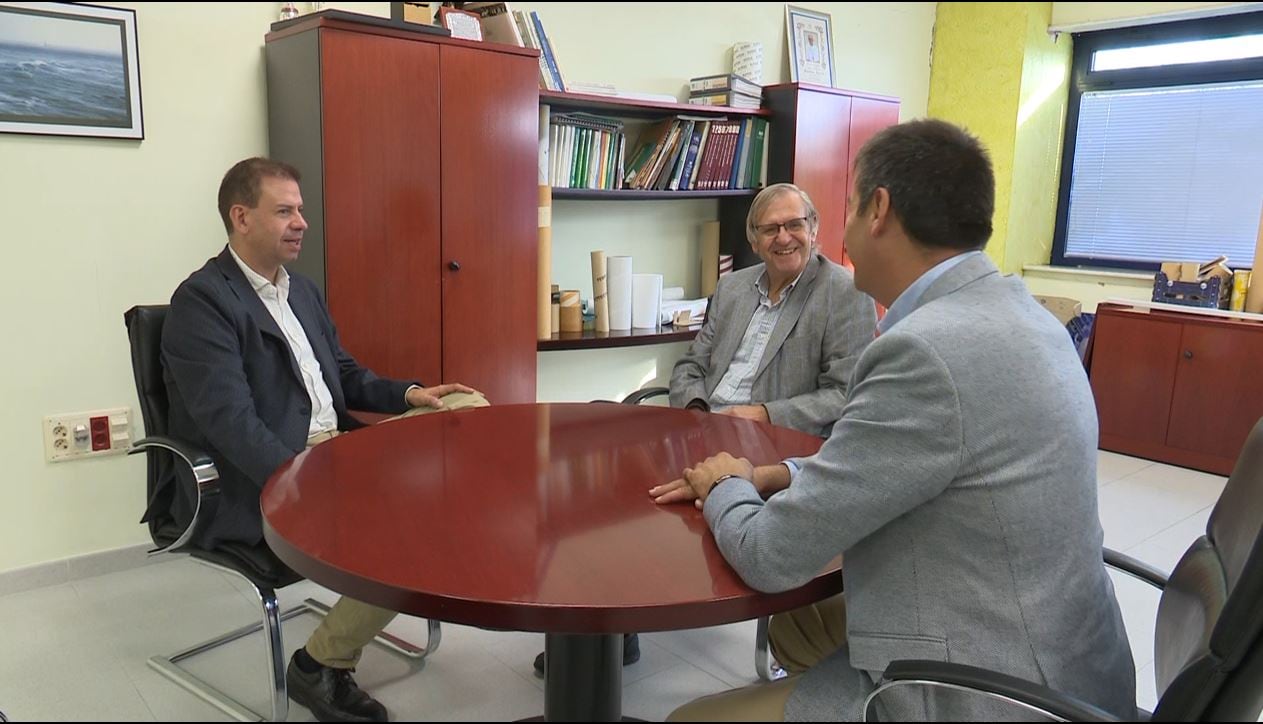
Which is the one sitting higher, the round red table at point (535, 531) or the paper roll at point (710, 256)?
the paper roll at point (710, 256)

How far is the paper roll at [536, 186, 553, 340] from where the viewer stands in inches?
137

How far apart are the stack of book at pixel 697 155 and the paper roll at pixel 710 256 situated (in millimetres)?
236

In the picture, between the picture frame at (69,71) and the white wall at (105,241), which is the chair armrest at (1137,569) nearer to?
the white wall at (105,241)

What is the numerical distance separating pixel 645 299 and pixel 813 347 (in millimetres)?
1457

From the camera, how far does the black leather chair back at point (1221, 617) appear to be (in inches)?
42.1

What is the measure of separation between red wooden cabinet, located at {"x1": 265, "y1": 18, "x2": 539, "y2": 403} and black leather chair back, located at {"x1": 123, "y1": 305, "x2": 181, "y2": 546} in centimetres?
73

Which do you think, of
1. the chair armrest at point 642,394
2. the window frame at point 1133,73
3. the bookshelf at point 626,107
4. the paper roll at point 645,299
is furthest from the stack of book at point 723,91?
the window frame at point 1133,73

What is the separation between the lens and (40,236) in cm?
274

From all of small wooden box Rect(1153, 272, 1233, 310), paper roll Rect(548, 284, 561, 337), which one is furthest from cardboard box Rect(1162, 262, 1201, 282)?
paper roll Rect(548, 284, 561, 337)

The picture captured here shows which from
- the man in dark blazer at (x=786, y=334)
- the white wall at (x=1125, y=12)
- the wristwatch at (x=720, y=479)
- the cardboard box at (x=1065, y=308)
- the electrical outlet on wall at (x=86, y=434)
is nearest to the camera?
the wristwatch at (x=720, y=479)

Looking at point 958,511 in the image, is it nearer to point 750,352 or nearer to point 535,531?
point 535,531

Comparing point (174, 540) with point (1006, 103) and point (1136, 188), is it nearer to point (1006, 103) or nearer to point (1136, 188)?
point (1006, 103)

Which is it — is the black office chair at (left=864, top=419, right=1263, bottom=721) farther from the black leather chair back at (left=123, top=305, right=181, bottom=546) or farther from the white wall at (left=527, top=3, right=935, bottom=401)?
the white wall at (left=527, top=3, right=935, bottom=401)

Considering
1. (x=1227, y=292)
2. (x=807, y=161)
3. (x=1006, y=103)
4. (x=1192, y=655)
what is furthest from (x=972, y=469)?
(x=1006, y=103)
